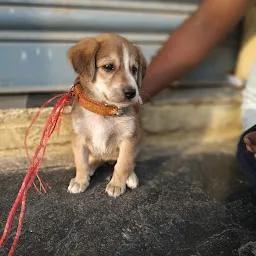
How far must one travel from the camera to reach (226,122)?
2.78 meters

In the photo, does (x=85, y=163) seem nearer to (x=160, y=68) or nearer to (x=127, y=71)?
(x=127, y=71)

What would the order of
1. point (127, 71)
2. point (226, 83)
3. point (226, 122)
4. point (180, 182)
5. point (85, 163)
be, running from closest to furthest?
point (127, 71) → point (85, 163) → point (180, 182) → point (226, 122) → point (226, 83)

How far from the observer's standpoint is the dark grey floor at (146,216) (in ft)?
5.12

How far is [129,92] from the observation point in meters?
1.69

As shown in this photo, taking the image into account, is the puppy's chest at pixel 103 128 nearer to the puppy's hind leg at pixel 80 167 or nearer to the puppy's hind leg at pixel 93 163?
the puppy's hind leg at pixel 80 167

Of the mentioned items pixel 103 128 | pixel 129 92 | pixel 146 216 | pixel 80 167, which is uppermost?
pixel 129 92

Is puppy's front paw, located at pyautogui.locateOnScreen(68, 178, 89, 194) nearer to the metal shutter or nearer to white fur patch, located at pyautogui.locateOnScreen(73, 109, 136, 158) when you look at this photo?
white fur patch, located at pyautogui.locateOnScreen(73, 109, 136, 158)

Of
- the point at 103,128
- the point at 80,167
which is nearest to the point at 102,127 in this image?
the point at 103,128

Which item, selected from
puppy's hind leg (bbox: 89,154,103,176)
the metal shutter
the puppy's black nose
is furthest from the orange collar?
the metal shutter

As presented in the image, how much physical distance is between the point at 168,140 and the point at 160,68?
59 cm

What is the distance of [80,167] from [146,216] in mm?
467

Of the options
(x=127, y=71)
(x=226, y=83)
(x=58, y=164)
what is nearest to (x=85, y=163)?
(x=58, y=164)

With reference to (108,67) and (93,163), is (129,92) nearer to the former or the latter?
(108,67)

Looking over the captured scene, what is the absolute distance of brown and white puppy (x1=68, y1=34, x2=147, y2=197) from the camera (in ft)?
5.70
